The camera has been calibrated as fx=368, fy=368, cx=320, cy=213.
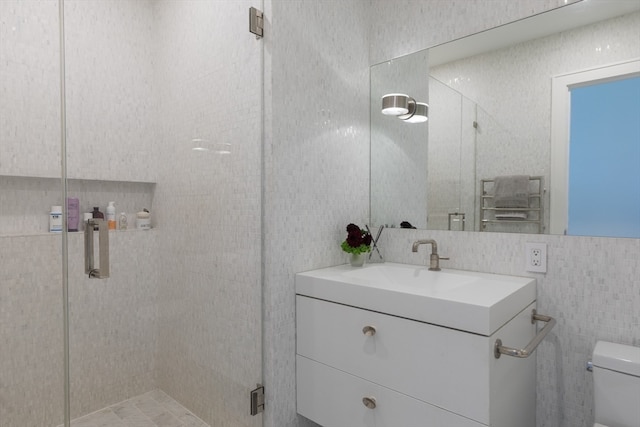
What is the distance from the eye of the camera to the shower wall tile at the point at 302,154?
1526 millimetres

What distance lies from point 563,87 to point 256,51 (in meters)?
1.23

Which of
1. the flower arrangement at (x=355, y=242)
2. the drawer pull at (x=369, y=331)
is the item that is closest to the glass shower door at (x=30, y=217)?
the drawer pull at (x=369, y=331)

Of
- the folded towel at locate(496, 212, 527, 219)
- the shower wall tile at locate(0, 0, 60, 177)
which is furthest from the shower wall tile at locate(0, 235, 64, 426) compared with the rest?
the folded towel at locate(496, 212, 527, 219)

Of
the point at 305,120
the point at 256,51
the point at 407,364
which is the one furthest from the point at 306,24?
the point at 407,364

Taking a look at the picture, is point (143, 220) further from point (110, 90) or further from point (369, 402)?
point (369, 402)

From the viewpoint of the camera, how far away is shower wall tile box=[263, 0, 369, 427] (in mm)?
1526

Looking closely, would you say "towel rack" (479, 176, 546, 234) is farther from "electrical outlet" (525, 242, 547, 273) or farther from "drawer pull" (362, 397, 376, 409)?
"drawer pull" (362, 397, 376, 409)

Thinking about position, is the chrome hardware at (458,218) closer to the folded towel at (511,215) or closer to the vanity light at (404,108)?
the folded towel at (511,215)

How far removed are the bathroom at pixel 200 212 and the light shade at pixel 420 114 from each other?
0.99 feet

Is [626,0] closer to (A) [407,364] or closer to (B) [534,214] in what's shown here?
(B) [534,214]

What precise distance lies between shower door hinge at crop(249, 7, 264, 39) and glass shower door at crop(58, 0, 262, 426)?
0.04 m

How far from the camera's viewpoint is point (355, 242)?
5.74ft

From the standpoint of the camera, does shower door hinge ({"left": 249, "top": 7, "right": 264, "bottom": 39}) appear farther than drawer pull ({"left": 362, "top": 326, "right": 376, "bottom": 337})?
Yes

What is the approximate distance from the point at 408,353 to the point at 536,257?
2.23ft
